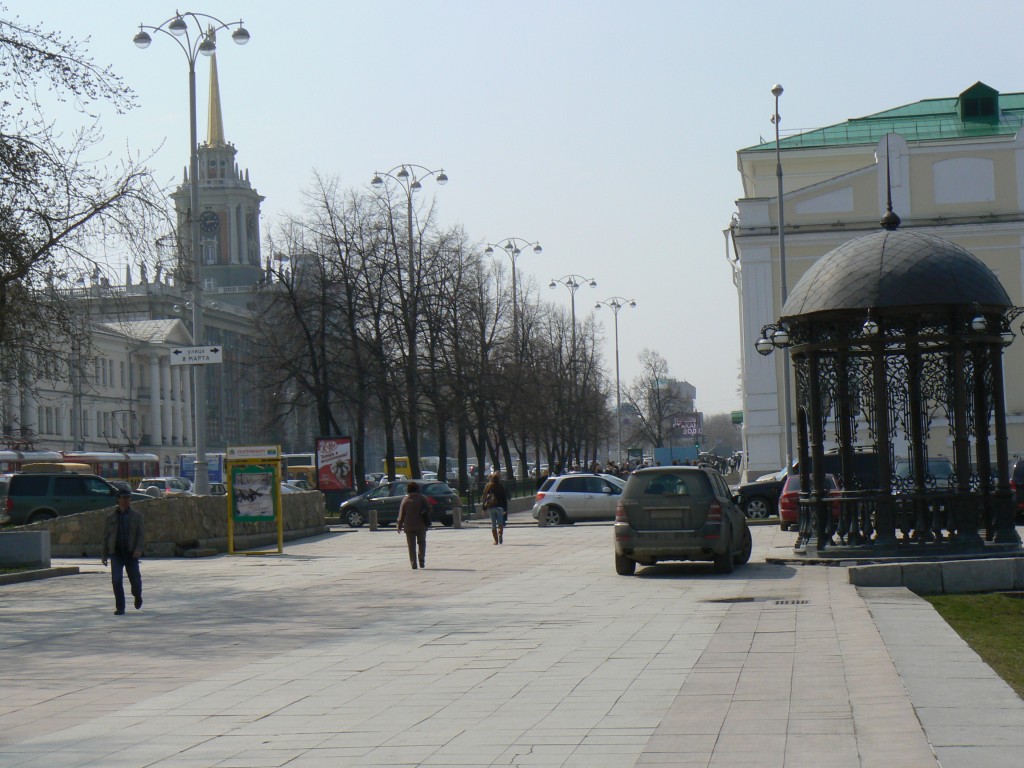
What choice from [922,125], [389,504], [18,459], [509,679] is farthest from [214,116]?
[509,679]

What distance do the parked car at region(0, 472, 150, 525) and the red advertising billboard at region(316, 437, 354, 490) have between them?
8.24m

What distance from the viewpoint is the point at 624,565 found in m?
21.4

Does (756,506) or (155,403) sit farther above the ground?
(155,403)

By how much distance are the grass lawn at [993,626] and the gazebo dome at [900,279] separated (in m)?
4.55

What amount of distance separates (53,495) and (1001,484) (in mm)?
27714

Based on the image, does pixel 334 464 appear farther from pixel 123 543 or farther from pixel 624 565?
pixel 123 543

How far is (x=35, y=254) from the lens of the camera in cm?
2259

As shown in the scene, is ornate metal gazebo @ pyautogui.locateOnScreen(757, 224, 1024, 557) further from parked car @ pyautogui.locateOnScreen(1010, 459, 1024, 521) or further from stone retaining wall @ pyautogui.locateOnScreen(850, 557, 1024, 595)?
parked car @ pyautogui.locateOnScreen(1010, 459, 1024, 521)

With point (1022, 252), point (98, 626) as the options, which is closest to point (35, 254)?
point (98, 626)

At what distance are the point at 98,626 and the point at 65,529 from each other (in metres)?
15.1

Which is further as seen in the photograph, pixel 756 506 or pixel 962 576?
pixel 756 506

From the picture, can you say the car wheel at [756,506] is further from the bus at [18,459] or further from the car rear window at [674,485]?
the bus at [18,459]

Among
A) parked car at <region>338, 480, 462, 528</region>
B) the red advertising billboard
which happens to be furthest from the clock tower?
parked car at <region>338, 480, 462, 528</region>

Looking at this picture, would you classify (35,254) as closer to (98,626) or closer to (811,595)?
(98,626)
